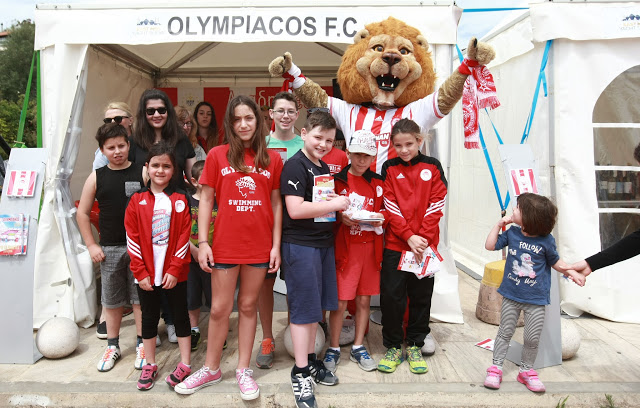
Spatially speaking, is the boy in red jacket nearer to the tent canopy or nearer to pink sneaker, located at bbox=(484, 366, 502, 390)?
pink sneaker, located at bbox=(484, 366, 502, 390)

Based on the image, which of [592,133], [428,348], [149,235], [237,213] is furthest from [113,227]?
[592,133]

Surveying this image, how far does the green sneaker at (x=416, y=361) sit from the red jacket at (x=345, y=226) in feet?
2.06

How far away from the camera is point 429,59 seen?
3.57 meters

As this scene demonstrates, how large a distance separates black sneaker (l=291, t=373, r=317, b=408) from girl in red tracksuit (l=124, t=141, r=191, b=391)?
689 mm

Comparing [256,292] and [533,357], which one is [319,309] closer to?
[256,292]

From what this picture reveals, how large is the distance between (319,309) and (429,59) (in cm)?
214

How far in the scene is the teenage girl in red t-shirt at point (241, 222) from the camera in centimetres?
257

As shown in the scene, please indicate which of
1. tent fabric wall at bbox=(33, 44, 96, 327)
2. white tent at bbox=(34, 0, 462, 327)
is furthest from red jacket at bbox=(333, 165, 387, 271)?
tent fabric wall at bbox=(33, 44, 96, 327)

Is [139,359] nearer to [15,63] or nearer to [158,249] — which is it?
[158,249]

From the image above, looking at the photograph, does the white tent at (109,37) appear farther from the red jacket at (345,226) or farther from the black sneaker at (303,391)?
the black sneaker at (303,391)

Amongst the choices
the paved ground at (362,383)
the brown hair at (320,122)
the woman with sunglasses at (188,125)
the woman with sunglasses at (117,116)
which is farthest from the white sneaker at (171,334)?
the brown hair at (320,122)

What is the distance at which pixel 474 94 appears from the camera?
3100mm

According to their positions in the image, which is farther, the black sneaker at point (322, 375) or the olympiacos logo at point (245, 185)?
the black sneaker at point (322, 375)

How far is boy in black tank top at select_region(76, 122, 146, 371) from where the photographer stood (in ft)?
10.0
